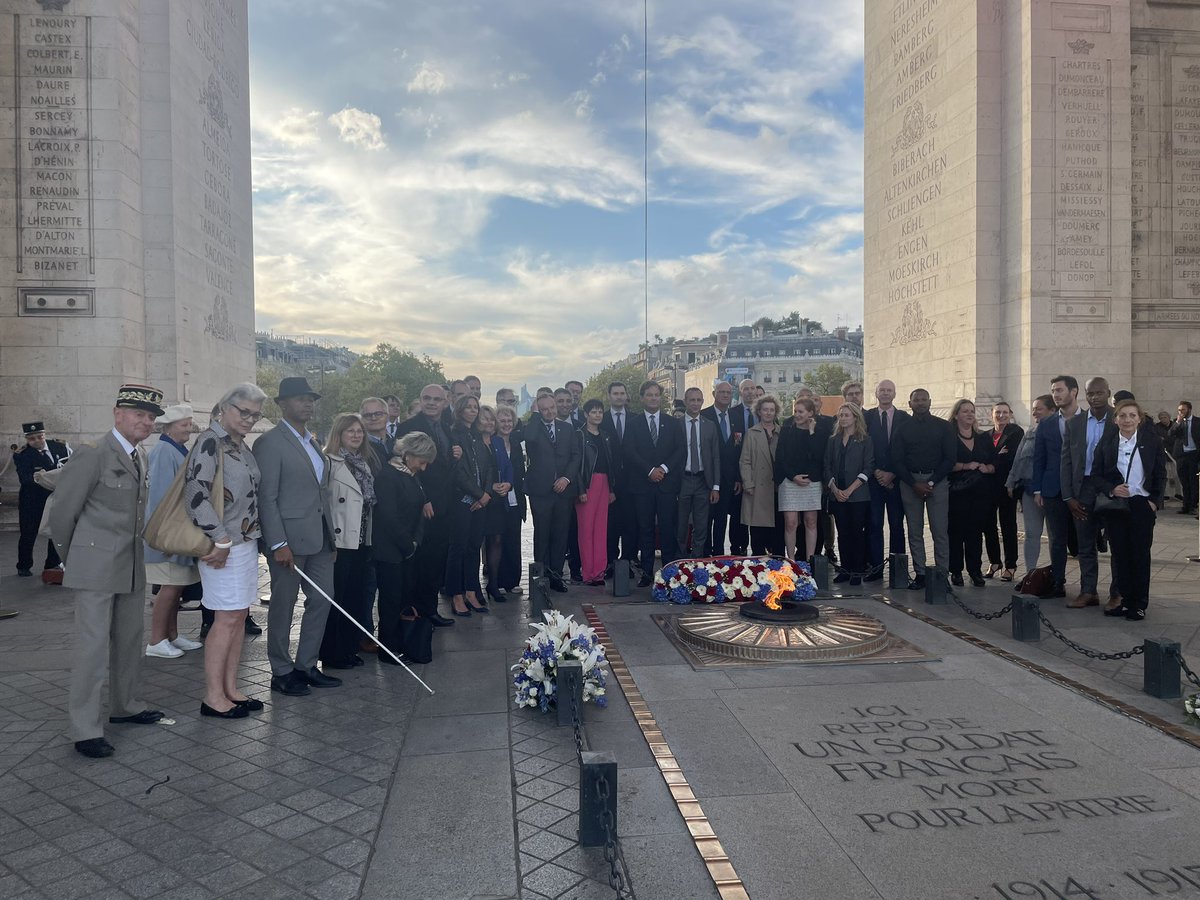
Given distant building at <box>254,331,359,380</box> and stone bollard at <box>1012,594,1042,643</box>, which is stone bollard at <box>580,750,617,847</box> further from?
distant building at <box>254,331,359,380</box>

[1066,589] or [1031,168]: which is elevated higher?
[1031,168]

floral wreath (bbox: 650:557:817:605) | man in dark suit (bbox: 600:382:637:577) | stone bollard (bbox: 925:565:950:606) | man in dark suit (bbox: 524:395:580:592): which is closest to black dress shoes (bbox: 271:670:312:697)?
man in dark suit (bbox: 524:395:580:592)

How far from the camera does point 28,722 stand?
191 inches

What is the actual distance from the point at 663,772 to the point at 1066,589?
6.46 m

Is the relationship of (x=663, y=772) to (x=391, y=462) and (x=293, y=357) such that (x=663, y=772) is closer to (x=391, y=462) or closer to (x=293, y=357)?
(x=391, y=462)

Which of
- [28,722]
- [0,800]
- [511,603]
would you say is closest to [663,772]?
[0,800]

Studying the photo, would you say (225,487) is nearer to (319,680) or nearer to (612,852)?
(319,680)

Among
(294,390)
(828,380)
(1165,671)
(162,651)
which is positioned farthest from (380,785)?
(828,380)

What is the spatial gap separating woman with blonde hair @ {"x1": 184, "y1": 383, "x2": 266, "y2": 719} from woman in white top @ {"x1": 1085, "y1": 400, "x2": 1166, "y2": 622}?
23.8 feet

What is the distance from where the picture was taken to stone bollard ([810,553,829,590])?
8398 millimetres

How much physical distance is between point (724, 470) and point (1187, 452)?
1020 cm

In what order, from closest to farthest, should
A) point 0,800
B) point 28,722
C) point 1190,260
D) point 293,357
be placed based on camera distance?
point 0,800 → point 28,722 → point 1190,260 → point 293,357

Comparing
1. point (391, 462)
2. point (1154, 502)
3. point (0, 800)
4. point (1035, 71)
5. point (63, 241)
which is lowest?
point (0, 800)

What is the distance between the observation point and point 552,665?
492 cm
